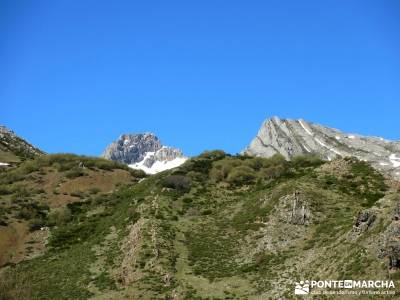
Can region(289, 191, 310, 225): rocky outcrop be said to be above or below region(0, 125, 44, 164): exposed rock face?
below

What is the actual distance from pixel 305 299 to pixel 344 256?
20.6 feet

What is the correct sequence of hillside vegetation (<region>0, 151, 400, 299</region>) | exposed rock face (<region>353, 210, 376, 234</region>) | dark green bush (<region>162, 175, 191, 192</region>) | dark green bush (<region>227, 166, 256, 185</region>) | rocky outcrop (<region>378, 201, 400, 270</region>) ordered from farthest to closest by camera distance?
dark green bush (<region>227, 166, 256, 185</region>), dark green bush (<region>162, 175, 191, 192</region>), hillside vegetation (<region>0, 151, 400, 299</region>), exposed rock face (<region>353, 210, 376, 234</region>), rocky outcrop (<region>378, 201, 400, 270</region>)

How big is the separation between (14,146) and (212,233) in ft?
377

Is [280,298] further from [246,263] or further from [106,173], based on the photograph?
[106,173]

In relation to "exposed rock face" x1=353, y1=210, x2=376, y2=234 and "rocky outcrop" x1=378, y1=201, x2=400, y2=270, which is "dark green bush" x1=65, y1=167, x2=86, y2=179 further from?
"rocky outcrop" x1=378, y1=201, x2=400, y2=270

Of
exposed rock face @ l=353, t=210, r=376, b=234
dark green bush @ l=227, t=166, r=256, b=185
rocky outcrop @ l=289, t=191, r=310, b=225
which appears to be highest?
dark green bush @ l=227, t=166, r=256, b=185

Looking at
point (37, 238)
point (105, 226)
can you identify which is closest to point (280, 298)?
point (105, 226)

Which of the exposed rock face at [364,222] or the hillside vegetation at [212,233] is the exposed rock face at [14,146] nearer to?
the hillside vegetation at [212,233]

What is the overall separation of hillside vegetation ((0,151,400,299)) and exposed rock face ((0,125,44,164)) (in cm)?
5007

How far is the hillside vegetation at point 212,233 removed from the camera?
2015 inches

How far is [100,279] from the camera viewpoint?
5953 centimetres

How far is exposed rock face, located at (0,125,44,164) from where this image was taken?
151 meters

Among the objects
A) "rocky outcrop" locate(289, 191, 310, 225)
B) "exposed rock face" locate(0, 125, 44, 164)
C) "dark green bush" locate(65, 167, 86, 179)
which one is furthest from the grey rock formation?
"rocky outcrop" locate(289, 191, 310, 225)

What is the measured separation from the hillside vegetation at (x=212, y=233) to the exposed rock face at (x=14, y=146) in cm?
5007
